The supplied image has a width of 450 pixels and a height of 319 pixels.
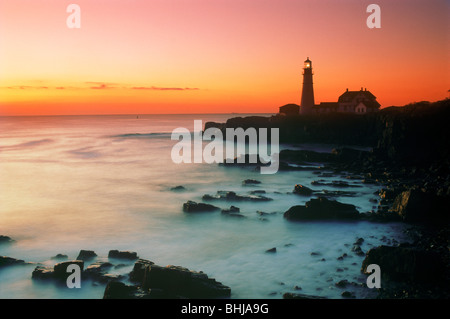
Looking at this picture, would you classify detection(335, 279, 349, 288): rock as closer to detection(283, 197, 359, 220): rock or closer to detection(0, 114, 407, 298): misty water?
detection(0, 114, 407, 298): misty water

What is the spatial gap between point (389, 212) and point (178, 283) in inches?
325

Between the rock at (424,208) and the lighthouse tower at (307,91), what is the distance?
37.6 metres

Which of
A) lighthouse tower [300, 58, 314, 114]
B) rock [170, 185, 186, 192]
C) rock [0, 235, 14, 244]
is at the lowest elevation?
rock [0, 235, 14, 244]

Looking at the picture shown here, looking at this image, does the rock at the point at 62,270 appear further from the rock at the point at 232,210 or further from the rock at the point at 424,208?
the rock at the point at 424,208

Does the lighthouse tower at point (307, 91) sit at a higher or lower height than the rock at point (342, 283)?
higher

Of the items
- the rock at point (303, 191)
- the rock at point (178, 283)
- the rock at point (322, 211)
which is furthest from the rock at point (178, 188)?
the rock at point (178, 283)

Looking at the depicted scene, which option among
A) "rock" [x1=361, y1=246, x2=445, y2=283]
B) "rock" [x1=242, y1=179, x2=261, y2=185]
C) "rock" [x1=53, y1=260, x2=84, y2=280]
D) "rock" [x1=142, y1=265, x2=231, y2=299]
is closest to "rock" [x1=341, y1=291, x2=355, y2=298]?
"rock" [x1=361, y1=246, x2=445, y2=283]

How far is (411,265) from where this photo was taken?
756 centimetres

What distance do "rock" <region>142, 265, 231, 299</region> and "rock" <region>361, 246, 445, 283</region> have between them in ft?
11.8

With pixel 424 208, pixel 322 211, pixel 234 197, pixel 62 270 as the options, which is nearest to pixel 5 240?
pixel 62 270

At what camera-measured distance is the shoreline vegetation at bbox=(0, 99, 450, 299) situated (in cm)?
741

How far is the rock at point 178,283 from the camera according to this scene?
7.35 m

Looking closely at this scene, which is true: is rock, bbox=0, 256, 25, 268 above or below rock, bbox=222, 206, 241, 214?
below

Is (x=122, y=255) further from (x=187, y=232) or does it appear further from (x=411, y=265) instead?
(x=411, y=265)
